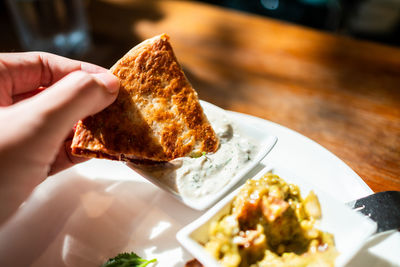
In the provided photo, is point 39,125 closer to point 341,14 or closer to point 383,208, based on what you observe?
point 383,208

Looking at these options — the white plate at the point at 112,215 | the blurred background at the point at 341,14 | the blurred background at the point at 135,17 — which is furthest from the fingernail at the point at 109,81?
the blurred background at the point at 341,14

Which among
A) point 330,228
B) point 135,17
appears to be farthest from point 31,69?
point 135,17

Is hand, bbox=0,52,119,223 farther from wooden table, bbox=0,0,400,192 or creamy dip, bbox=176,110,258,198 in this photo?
wooden table, bbox=0,0,400,192

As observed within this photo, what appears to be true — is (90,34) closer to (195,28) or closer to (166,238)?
(195,28)

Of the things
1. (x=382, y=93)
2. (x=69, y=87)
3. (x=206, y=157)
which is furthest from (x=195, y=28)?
(x=69, y=87)

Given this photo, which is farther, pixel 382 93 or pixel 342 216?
pixel 382 93

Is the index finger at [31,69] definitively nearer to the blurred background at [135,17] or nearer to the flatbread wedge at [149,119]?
the flatbread wedge at [149,119]
